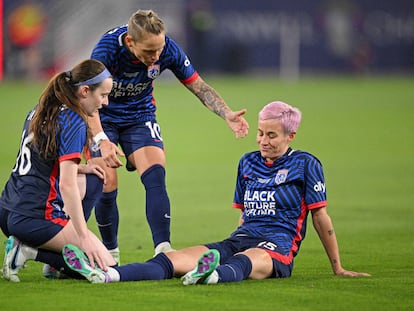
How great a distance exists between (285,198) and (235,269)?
0.74 meters

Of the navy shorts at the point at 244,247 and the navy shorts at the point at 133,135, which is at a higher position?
the navy shorts at the point at 133,135

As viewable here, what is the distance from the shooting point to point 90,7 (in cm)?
3628

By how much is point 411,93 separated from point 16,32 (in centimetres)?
1313

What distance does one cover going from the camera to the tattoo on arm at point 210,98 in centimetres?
791

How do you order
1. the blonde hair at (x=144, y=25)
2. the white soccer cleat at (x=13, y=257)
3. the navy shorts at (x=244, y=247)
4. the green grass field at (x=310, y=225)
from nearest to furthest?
1. the green grass field at (x=310, y=225)
2. the white soccer cleat at (x=13, y=257)
3. the navy shorts at (x=244, y=247)
4. the blonde hair at (x=144, y=25)

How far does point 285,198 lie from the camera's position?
6766mm

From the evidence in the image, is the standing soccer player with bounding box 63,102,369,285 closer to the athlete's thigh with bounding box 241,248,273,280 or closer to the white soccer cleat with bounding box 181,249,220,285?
the athlete's thigh with bounding box 241,248,273,280

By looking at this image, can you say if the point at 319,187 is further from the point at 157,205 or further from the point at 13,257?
the point at 13,257

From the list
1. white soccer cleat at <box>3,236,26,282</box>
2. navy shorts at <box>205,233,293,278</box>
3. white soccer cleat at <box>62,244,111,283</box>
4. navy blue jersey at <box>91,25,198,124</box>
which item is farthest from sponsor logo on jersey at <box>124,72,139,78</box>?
white soccer cleat at <box>62,244,111,283</box>

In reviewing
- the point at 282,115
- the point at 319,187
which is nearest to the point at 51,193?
the point at 282,115

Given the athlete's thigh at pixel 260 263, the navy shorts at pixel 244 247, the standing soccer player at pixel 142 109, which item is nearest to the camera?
the athlete's thigh at pixel 260 263

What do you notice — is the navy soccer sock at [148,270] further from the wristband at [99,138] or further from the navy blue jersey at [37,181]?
the wristband at [99,138]

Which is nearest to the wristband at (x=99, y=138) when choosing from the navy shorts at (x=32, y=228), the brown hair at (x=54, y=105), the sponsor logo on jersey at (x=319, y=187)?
the brown hair at (x=54, y=105)

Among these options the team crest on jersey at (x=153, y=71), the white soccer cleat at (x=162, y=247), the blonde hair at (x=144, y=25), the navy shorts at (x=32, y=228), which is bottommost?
the white soccer cleat at (x=162, y=247)
